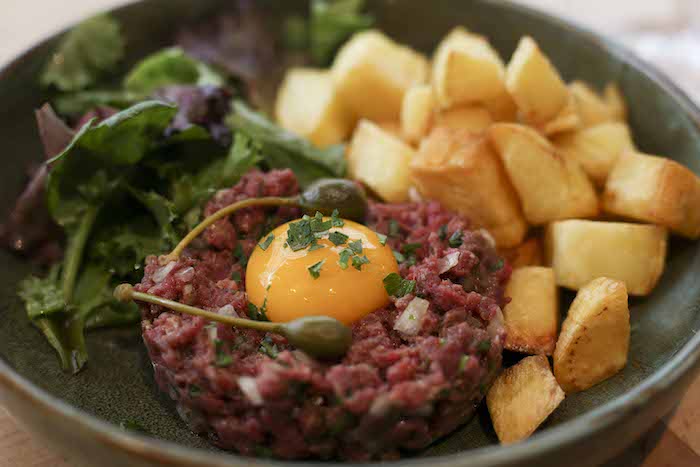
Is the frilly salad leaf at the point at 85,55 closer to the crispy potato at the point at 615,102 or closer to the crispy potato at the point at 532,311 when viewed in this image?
the crispy potato at the point at 532,311

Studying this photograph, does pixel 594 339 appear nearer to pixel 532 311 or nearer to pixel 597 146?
pixel 532 311

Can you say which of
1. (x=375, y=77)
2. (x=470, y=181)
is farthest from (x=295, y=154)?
(x=470, y=181)

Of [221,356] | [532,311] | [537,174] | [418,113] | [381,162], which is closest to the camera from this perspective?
[221,356]

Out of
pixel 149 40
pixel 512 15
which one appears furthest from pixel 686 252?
pixel 149 40

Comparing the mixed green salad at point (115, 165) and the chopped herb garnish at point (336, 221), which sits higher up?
the chopped herb garnish at point (336, 221)

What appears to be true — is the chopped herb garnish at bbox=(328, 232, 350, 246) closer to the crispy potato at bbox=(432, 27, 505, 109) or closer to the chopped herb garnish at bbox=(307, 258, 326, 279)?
the chopped herb garnish at bbox=(307, 258, 326, 279)

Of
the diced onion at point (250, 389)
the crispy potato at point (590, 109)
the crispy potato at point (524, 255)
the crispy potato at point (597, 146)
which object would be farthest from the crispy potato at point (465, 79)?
the diced onion at point (250, 389)

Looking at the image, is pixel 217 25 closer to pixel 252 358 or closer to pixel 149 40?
pixel 149 40
